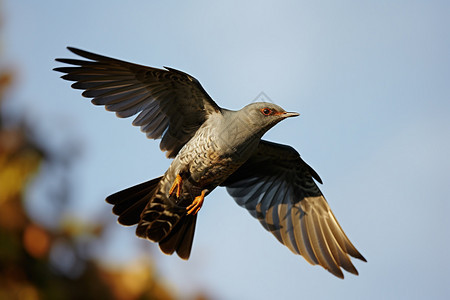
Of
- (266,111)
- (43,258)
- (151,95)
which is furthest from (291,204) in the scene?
(43,258)

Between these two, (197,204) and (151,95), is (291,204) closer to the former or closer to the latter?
(197,204)

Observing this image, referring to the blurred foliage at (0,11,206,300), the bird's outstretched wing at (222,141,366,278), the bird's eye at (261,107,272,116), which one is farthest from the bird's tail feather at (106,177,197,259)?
the blurred foliage at (0,11,206,300)

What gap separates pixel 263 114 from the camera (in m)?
4.93

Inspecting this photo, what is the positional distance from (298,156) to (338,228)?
3.38 ft

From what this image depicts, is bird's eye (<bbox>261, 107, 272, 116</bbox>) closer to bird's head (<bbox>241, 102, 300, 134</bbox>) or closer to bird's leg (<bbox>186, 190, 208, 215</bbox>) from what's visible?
bird's head (<bbox>241, 102, 300, 134</bbox>)

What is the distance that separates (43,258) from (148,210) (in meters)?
6.25

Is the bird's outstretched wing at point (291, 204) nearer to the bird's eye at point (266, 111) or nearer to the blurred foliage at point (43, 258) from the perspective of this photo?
the bird's eye at point (266, 111)

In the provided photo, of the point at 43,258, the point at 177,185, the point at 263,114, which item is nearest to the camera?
the point at 263,114

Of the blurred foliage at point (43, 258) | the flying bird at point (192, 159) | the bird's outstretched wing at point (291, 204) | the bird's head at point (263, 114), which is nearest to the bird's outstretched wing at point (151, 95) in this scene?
the flying bird at point (192, 159)

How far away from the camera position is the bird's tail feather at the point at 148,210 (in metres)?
5.43

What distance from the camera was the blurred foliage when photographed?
10180 millimetres

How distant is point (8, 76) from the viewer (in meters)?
13.6

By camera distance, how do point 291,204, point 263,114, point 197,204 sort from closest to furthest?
point 263,114, point 197,204, point 291,204

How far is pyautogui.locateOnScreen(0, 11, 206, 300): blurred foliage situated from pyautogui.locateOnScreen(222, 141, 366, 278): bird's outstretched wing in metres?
4.84
